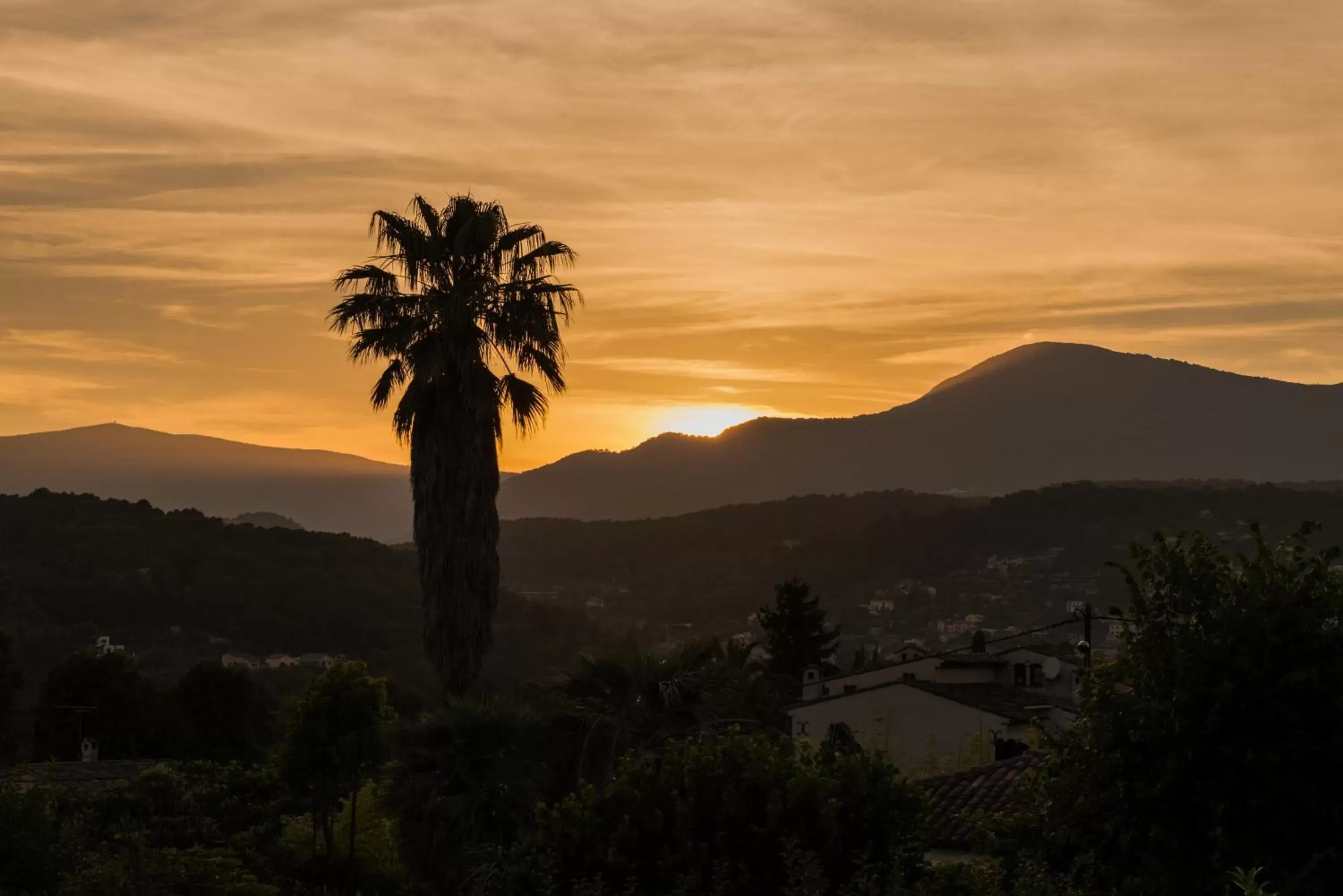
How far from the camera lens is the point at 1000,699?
51562 mm

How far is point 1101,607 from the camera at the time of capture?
14275 cm

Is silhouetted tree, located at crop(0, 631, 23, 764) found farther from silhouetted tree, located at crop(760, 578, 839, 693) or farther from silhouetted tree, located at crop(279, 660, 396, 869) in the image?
silhouetted tree, located at crop(760, 578, 839, 693)

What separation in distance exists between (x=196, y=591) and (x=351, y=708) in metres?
63.9

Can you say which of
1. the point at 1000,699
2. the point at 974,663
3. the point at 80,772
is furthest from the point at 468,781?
the point at 974,663

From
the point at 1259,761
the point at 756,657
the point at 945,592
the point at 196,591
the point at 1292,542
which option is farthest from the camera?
the point at 945,592

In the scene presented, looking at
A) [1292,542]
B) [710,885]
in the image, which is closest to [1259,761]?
[1292,542]

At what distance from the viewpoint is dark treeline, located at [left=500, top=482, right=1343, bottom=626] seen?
168 metres

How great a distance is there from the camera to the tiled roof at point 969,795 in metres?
24.5

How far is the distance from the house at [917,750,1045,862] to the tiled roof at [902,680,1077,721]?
1445 cm

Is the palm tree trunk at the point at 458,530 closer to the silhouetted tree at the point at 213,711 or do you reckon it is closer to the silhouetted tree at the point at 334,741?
the silhouetted tree at the point at 334,741

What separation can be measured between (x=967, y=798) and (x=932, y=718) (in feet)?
73.9

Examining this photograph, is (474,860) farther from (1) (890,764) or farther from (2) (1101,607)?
(2) (1101,607)

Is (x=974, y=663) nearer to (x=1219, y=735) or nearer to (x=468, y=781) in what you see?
(x=468, y=781)

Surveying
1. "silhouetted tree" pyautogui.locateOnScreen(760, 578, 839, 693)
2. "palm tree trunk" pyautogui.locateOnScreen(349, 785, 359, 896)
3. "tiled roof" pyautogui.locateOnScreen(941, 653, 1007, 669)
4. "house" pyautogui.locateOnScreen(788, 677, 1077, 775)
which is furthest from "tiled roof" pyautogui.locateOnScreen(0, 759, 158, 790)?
"silhouetted tree" pyautogui.locateOnScreen(760, 578, 839, 693)
